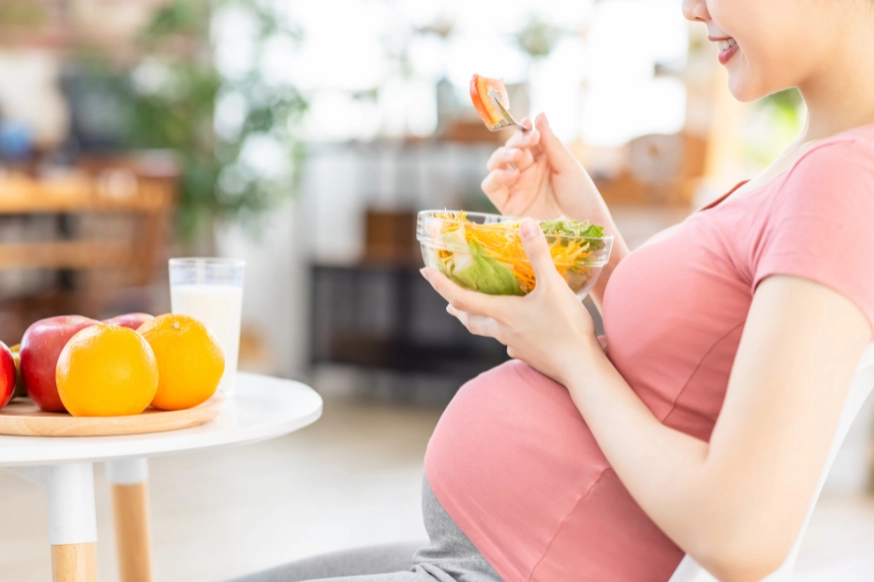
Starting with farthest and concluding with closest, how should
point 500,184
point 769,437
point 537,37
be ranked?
point 537,37
point 500,184
point 769,437

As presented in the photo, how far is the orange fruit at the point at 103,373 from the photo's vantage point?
0.92 meters

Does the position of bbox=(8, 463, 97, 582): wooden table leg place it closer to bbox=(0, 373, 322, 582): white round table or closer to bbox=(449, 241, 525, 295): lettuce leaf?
bbox=(0, 373, 322, 582): white round table

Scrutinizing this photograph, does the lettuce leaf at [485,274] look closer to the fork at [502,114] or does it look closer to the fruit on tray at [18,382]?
the fork at [502,114]

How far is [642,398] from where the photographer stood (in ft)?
2.87

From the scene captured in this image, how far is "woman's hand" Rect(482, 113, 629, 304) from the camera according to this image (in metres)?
1.22

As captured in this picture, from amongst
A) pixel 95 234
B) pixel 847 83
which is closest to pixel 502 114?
pixel 847 83

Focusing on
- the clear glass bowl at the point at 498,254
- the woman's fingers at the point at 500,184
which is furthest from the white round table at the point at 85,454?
the woman's fingers at the point at 500,184

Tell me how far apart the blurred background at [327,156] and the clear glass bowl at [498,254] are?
242cm

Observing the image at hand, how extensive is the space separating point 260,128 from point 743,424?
415 cm

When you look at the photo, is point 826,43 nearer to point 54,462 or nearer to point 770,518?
point 770,518

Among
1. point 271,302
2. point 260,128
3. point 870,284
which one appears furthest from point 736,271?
point 271,302

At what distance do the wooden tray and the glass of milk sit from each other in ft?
0.94

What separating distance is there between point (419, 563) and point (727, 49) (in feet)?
1.87

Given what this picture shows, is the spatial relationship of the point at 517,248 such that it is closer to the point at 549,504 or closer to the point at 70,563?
the point at 549,504
